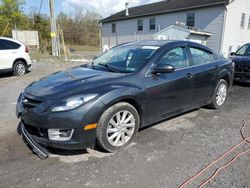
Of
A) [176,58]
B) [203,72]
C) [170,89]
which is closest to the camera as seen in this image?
[170,89]

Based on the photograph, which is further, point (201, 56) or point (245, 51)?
point (245, 51)

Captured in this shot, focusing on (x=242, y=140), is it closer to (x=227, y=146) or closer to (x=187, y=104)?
(x=227, y=146)

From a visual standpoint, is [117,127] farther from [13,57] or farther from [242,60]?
[13,57]

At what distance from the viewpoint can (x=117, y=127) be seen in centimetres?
333

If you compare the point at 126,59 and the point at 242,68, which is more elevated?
the point at 126,59

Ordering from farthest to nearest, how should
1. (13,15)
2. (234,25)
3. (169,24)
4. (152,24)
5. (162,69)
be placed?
(13,15) < (152,24) < (169,24) < (234,25) < (162,69)

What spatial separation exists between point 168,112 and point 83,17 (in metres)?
56.1

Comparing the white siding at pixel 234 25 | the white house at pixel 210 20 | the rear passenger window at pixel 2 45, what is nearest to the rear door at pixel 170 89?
the rear passenger window at pixel 2 45

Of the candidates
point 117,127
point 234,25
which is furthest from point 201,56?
point 234,25

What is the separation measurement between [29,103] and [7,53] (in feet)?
23.0

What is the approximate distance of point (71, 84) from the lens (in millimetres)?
3295

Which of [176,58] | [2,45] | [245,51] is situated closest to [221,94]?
[176,58]

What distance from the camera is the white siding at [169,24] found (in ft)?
58.3

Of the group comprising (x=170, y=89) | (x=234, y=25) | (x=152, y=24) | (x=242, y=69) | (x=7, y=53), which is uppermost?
(x=152, y=24)
